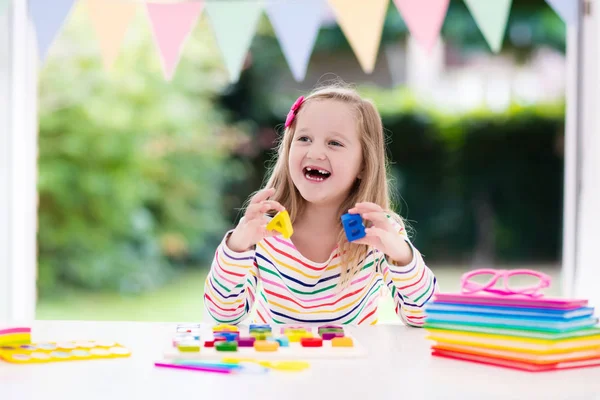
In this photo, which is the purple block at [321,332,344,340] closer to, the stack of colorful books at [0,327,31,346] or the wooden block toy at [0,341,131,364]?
the wooden block toy at [0,341,131,364]

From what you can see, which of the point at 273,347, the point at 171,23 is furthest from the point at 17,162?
the point at 273,347

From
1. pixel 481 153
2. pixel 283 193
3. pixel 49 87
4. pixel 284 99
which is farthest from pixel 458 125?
pixel 283 193

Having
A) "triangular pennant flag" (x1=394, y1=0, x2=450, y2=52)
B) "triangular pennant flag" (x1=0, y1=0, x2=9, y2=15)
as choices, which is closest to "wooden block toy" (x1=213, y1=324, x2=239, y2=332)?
"triangular pennant flag" (x1=394, y1=0, x2=450, y2=52)

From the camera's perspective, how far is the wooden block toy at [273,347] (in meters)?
0.92

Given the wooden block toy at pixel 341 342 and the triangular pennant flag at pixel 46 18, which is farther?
the triangular pennant flag at pixel 46 18

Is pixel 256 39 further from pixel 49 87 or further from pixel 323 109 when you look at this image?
pixel 323 109

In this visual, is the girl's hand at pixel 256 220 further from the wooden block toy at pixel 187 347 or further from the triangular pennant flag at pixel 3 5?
the triangular pennant flag at pixel 3 5

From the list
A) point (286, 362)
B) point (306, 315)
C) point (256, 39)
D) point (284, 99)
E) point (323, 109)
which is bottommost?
point (286, 362)

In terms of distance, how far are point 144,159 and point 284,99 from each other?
60.9 inches

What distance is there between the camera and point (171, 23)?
201 cm

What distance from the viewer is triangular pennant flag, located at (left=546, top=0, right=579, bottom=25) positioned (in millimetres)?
1935

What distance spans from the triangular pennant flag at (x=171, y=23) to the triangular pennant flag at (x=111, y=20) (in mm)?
71

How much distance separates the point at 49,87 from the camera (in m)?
5.59

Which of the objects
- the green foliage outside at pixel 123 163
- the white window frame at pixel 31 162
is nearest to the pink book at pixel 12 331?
the white window frame at pixel 31 162
